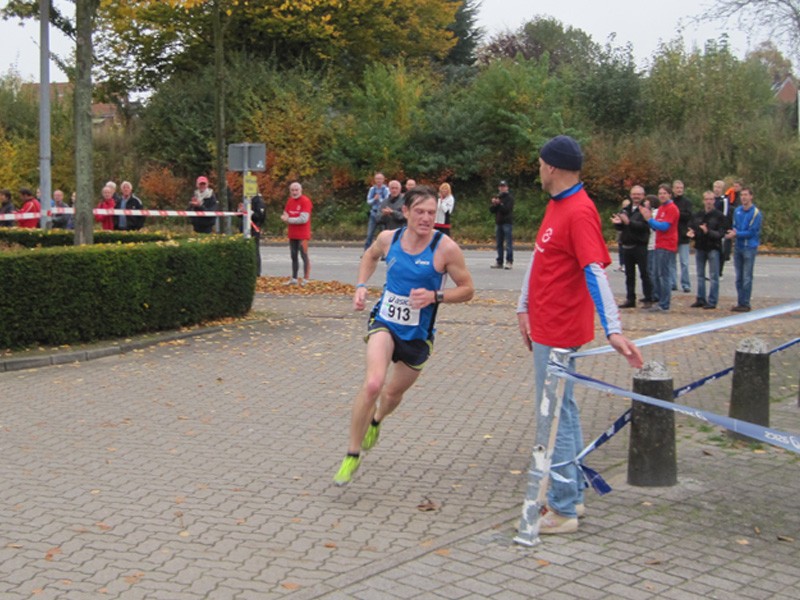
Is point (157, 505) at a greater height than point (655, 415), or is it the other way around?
point (655, 415)

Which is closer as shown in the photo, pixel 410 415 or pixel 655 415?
pixel 655 415

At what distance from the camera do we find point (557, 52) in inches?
2756

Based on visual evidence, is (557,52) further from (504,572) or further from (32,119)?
(504,572)

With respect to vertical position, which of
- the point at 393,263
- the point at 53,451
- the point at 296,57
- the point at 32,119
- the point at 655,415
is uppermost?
the point at 296,57

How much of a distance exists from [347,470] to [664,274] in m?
10.5

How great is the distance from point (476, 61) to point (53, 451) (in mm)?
49856

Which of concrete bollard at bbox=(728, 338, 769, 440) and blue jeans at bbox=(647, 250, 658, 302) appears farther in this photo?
blue jeans at bbox=(647, 250, 658, 302)

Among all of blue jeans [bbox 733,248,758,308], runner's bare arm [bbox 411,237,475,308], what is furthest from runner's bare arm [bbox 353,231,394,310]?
blue jeans [bbox 733,248,758,308]

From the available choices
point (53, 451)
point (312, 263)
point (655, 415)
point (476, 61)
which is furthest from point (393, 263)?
point (476, 61)

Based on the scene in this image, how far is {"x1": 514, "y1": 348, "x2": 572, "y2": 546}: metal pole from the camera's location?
557 cm

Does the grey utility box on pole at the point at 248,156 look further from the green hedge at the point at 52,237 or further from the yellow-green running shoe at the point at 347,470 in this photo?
the yellow-green running shoe at the point at 347,470

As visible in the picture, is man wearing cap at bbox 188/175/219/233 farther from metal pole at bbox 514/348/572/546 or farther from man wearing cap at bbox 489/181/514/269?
metal pole at bbox 514/348/572/546

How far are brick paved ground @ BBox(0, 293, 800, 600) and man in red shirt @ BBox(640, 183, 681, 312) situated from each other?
5136 millimetres

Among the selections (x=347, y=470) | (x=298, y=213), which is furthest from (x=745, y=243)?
(x=347, y=470)
